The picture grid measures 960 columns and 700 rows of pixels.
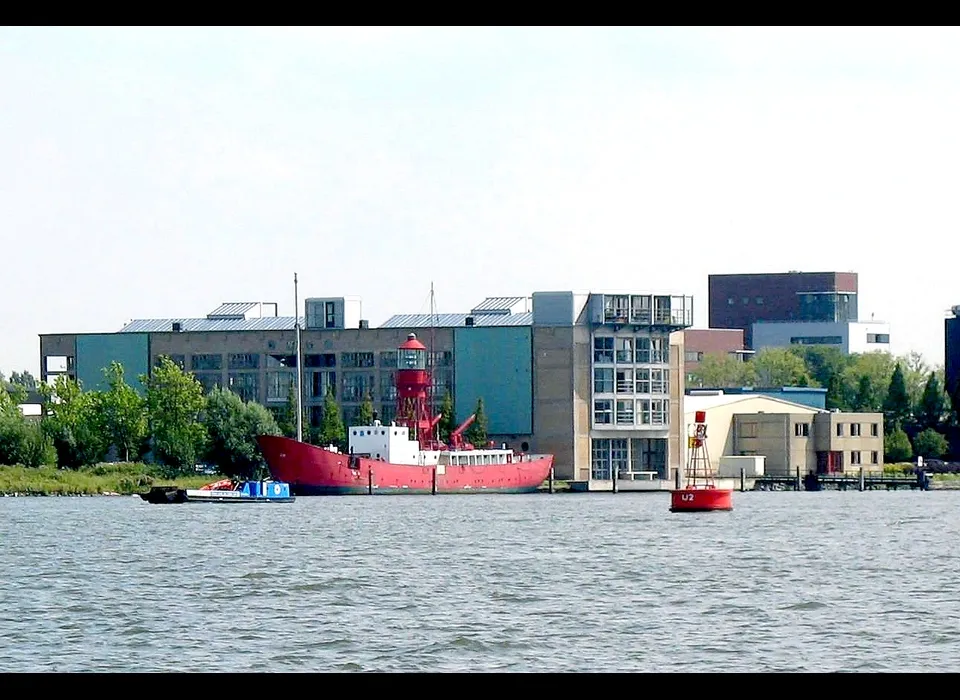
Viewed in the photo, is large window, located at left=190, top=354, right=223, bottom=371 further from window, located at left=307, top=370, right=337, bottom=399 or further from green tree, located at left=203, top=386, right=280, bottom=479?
green tree, located at left=203, top=386, right=280, bottom=479

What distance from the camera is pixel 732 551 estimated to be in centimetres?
5816

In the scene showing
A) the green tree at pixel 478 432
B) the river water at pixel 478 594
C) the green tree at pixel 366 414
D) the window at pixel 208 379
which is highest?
the window at pixel 208 379

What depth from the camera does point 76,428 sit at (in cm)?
12406

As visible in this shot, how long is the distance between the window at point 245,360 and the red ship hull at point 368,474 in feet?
69.9

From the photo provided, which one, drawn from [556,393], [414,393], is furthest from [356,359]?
[556,393]

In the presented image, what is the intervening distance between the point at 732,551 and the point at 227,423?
230ft

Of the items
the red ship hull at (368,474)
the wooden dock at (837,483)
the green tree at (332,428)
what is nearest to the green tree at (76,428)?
the green tree at (332,428)

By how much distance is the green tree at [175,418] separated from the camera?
125m

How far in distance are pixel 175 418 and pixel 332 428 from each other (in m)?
10.6

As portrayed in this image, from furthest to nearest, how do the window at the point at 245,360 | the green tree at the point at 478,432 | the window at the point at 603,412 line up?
the window at the point at 245,360 < the window at the point at 603,412 < the green tree at the point at 478,432

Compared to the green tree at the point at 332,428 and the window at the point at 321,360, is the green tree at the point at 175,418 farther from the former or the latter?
the window at the point at 321,360

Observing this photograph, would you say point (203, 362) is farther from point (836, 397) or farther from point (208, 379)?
point (836, 397)
